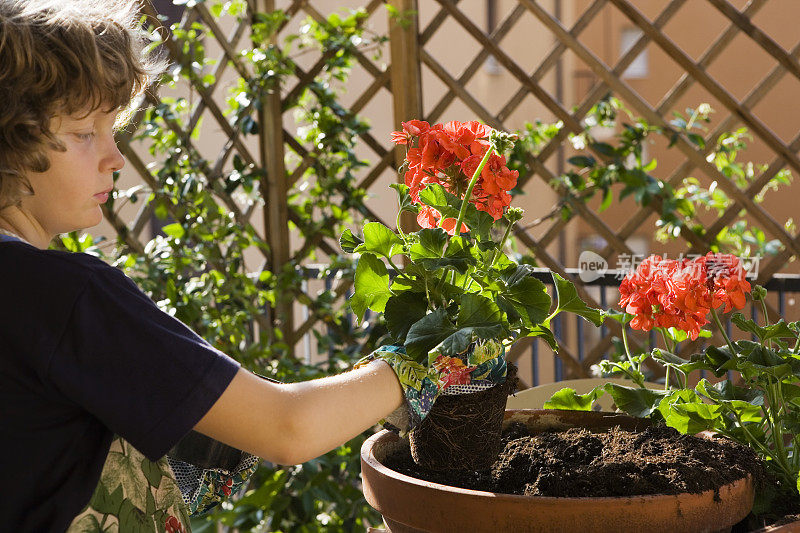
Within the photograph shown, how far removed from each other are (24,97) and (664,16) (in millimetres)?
1783

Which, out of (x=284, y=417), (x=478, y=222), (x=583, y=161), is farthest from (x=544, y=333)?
(x=583, y=161)

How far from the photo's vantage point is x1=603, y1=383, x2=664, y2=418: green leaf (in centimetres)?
104

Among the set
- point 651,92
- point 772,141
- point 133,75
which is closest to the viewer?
point 133,75

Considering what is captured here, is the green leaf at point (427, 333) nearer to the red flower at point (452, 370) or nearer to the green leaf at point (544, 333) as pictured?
the red flower at point (452, 370)

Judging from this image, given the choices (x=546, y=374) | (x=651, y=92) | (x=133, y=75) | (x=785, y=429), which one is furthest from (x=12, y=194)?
(x=651, y=92)

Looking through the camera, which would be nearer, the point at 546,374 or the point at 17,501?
the point at 17,501

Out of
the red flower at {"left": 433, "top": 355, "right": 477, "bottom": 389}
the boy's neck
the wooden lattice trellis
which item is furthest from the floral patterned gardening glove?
the wooden lattice trellis

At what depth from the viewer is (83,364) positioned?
2.25ft

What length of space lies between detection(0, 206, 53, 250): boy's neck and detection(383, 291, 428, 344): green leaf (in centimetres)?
37

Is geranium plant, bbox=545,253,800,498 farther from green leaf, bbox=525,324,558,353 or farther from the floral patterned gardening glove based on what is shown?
the floral patterned gardening glove

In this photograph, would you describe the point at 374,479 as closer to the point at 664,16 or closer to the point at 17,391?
the point at 17,391

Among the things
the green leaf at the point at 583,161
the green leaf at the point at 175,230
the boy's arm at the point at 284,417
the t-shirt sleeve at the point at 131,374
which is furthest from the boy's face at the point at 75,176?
the green leaf at the point at 583,161

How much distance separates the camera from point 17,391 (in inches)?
28.4

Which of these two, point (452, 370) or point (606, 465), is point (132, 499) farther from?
point (606, 465)
